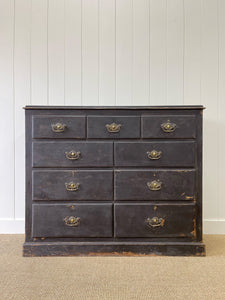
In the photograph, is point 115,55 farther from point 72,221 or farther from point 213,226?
point 213,226

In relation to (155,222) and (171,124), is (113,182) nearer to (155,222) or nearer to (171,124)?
(155,222)

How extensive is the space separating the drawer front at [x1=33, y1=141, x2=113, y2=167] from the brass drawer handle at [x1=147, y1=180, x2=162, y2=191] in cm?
34

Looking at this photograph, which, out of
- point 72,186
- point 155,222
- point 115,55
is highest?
point 115,55

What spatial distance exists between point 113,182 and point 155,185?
32 cm

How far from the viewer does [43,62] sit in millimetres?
2891

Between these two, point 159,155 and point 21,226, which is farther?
point 21,226

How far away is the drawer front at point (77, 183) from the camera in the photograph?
223 centimetres

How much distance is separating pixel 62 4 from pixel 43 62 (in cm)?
60

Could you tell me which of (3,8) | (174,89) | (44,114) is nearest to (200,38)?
(174,89)

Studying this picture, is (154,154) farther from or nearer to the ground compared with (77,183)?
farther from the ground

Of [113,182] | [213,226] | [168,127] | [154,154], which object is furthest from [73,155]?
[213,226]

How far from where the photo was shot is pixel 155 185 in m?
2.23

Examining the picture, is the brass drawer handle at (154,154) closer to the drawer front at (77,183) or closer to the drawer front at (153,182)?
the drawer front at (153,182)

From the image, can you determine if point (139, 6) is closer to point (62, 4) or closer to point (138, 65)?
point (138, 65)
